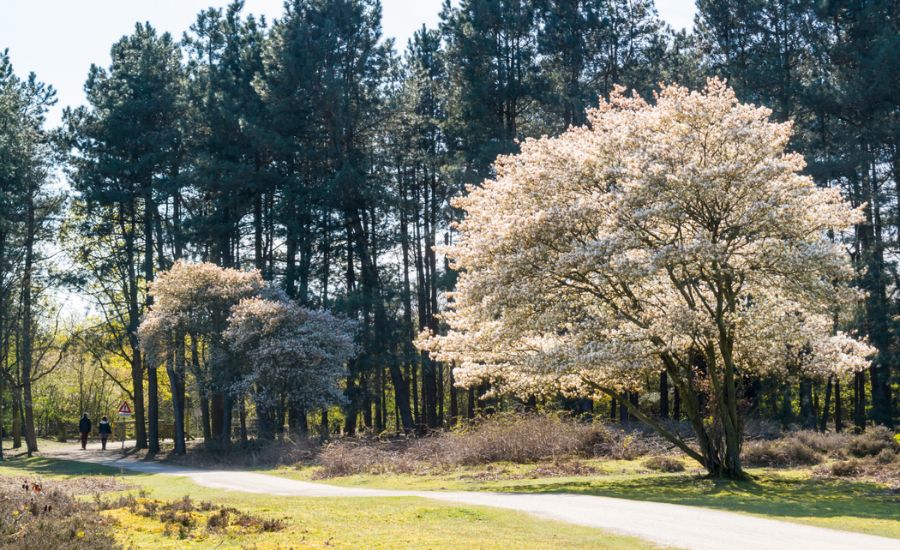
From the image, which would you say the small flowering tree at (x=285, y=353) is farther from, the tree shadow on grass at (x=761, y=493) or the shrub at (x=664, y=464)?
the tree shadow on grass at (x=761, y=493)

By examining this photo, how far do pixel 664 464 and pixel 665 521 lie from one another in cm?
1098

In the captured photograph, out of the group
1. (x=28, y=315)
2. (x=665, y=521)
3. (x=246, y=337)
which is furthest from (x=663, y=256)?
(x=28, y=315)

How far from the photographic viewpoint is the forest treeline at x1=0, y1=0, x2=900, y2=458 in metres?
37.9

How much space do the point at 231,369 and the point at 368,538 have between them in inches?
925

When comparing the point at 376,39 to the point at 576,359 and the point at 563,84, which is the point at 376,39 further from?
the point at 576,359

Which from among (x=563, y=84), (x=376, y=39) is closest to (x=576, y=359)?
(x=563, y=84)

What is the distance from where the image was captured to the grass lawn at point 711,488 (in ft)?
45.3

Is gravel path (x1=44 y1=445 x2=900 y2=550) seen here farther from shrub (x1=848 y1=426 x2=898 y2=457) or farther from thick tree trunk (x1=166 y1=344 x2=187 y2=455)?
thick tree trunk (x1=166 y1=344 x2=187 y2=455)

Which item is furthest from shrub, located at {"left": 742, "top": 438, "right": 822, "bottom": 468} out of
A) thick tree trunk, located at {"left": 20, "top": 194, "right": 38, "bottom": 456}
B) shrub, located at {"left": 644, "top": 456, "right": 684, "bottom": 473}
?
thick tree trunk, located at {"left": 20, "top": 194, "right": 38, "bottom": 456}

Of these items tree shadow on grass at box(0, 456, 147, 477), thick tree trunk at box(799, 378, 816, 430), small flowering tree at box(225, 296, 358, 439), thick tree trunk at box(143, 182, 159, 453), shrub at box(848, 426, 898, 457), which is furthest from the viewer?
thick tree trunk at box(143, 182, 159, 453)

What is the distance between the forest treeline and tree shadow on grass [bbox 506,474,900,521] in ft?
62.4

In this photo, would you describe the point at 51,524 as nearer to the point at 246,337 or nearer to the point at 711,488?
the point at 711,488

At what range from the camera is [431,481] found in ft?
70.2

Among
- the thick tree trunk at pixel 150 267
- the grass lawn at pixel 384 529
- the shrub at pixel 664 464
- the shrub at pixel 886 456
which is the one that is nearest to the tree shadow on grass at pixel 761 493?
the shrub at pixel 664 464
